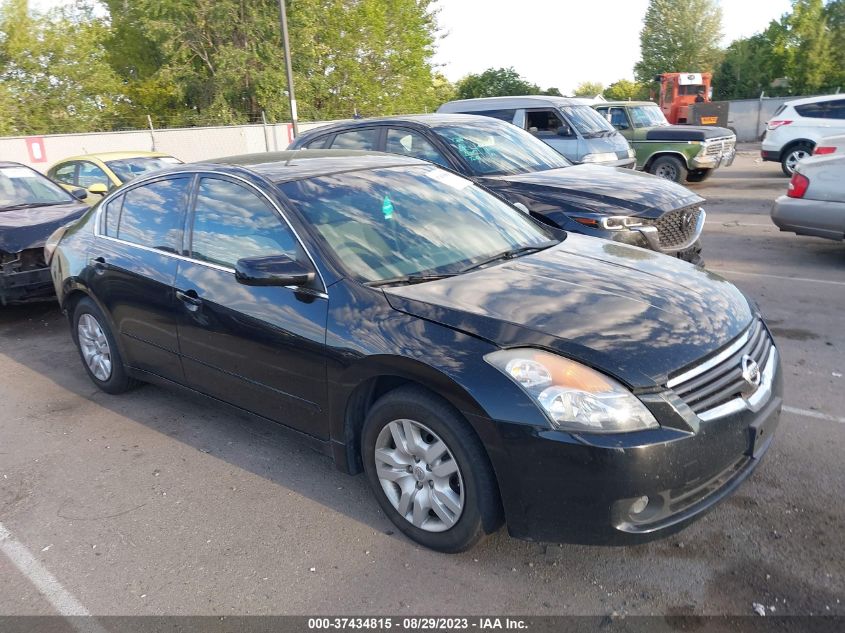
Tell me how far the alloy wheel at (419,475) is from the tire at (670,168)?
518 inches

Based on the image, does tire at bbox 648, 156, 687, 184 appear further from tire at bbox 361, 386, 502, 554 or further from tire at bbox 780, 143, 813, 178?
tire at bbox 361, 386, 502, 554

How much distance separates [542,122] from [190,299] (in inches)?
355

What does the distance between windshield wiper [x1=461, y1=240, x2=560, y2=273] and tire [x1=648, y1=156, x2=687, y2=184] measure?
11818 mm

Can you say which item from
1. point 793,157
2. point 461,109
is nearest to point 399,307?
point 461,109

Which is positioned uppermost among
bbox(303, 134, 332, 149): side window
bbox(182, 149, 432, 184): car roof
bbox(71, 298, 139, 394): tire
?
bbox(182, 149, 432, 184): car roof

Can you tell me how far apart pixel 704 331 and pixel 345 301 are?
1568mm

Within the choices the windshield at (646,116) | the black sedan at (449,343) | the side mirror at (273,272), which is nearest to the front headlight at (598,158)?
the windshield at (646,116)

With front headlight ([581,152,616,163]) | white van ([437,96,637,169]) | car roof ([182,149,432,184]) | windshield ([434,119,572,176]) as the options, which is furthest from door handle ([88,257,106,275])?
front headlight ([581,152,616,163])

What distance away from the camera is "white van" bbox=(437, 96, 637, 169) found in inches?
434

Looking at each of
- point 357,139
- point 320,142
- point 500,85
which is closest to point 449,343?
point 357,139

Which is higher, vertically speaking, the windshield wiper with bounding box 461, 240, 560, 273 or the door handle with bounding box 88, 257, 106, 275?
Answer: the windshield wiper with bounding box 461, 240, 560, 273

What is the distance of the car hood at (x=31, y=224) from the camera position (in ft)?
21.9

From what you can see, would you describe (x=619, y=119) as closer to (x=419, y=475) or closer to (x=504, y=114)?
(x=504, y=114)

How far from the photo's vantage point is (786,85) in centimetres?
4478
